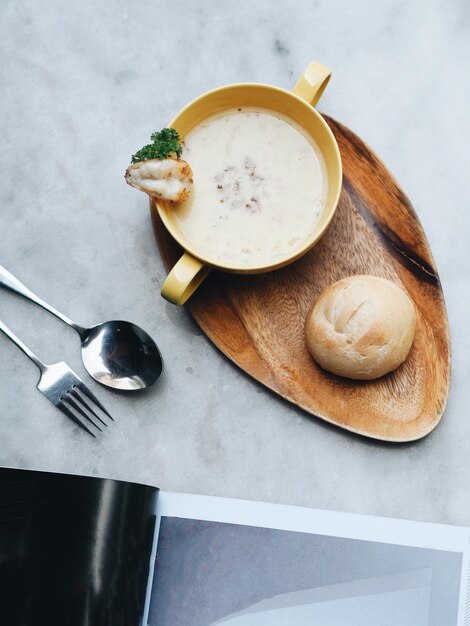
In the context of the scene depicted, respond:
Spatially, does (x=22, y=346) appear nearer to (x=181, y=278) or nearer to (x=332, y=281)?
(x=181, y=278)

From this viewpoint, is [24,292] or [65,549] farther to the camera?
[24,292]

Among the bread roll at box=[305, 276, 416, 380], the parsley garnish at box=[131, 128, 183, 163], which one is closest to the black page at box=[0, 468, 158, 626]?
A: the bread roll at box=[305, 276, 416, 380]

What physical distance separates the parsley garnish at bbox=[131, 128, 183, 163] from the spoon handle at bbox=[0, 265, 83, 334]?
0.29m

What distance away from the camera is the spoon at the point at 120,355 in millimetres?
1159

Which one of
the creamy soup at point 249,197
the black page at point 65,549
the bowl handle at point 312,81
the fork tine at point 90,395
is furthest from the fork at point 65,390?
the bowl handle at point 312,81

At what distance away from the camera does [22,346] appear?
1174mm

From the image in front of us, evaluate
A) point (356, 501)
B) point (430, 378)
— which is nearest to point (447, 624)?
point (356, 501)

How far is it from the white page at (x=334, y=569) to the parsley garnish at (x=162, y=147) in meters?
0.51

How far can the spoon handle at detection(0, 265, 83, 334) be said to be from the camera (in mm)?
1180

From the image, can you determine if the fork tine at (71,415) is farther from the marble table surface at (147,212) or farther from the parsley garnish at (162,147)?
the parsley garnish at (162,147)

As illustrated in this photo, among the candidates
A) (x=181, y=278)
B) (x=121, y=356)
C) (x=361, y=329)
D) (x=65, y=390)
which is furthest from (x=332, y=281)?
(x=65, y=390)

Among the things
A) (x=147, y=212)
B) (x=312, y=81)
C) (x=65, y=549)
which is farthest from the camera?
(x=147, y=212)

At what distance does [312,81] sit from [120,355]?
510mm

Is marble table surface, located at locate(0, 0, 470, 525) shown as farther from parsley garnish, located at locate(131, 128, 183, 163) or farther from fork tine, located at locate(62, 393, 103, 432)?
parsley garnish, located at locate(131, 128, 183, 163)
